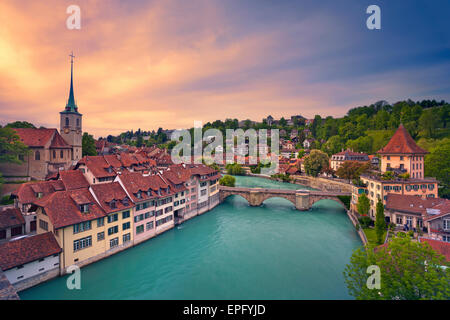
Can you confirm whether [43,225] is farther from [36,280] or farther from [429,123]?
[429,123]

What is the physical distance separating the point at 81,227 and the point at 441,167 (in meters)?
57.6

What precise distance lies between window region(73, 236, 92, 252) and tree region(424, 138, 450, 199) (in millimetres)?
54860

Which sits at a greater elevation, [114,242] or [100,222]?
[100,222]

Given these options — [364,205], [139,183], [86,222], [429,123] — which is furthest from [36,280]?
[429,123]

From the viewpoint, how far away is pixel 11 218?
1000 inches

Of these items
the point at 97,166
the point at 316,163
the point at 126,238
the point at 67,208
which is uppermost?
the point at 97,166

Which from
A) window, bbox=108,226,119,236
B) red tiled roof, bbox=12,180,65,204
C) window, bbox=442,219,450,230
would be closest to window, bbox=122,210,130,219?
window, bbox=108,226,119,236

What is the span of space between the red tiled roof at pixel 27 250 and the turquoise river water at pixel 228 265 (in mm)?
2772

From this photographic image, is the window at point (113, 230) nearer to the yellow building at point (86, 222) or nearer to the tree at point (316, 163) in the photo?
the yellow building at point (86, 222)

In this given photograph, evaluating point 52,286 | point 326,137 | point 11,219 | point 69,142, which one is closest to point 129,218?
point 52,286

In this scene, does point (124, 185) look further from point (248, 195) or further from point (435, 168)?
point (435, 168)

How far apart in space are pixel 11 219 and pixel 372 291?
110 ft

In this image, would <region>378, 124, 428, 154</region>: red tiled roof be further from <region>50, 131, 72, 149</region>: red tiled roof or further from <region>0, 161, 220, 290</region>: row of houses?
<region>50, 131, 72, 149</region>: red tiled roof

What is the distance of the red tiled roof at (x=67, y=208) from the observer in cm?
2233
